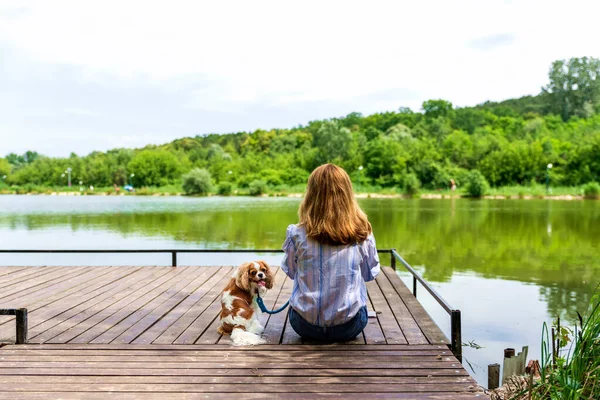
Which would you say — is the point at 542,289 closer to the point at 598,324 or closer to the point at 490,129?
the point at 598,324

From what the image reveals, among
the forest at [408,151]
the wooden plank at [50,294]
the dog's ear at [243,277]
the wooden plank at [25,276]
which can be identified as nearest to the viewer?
the dog's ear at [243,277]

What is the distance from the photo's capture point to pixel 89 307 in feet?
15.4

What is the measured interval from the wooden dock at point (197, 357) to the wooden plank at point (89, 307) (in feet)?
0.04

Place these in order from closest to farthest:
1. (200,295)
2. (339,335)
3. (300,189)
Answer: (339,335) → (200,295) → (300,189)

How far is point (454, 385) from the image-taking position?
9.48ft

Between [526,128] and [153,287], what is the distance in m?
67.1

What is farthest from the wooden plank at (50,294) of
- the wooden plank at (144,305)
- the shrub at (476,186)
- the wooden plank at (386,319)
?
the shrub at (476,186)

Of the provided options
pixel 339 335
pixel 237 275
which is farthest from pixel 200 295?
pixel 339 335

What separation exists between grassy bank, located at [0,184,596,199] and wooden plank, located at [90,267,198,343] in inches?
1739

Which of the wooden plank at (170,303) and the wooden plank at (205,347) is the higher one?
the wooden plank at (205,347)

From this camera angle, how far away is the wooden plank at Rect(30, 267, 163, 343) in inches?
151

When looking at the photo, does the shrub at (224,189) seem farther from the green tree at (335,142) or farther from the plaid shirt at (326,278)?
the plaid shirt at (326,278)

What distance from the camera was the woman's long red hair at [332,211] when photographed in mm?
3330

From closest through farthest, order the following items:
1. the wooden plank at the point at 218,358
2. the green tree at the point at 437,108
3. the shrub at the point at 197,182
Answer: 1. the wooden plank at the point at 218,358
2. the shrub at the point at 197,182
3. the green tree at the point at 437,108
